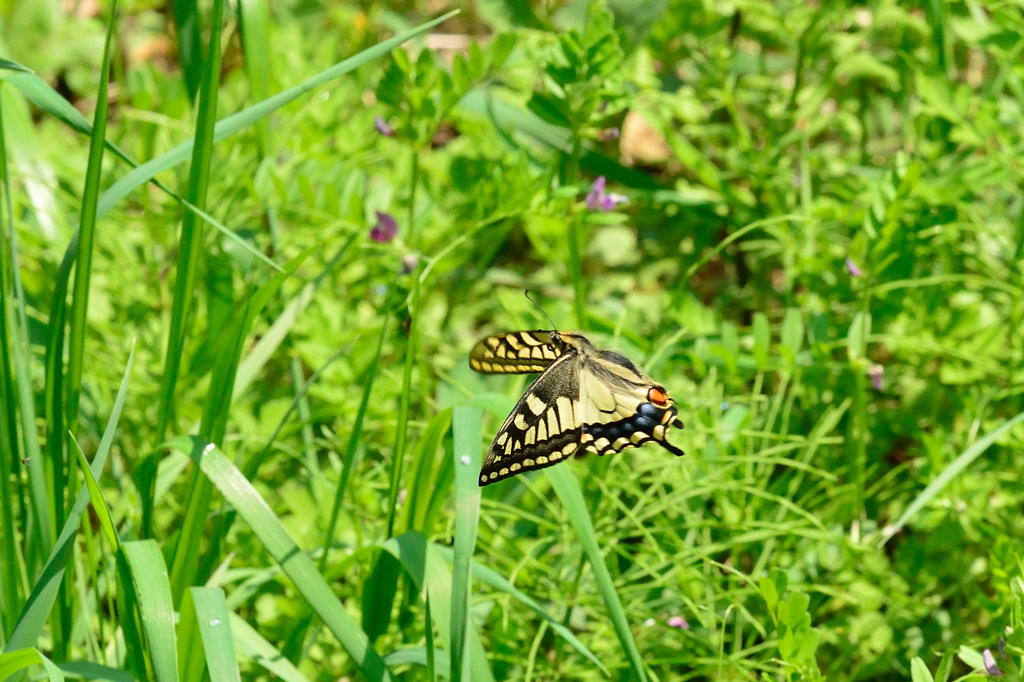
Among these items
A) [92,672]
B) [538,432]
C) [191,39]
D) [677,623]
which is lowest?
[677,623]

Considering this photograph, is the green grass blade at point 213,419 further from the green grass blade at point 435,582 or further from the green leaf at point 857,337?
the green leaf at point 857,337

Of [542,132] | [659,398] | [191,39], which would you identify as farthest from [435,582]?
[542,132]

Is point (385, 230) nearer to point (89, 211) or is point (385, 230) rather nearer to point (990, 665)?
point (89, 211)

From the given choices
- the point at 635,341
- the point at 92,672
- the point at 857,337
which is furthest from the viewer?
the point at 635,341

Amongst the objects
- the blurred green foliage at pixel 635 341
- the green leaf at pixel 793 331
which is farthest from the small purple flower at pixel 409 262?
the green leaf at pixel 793 331

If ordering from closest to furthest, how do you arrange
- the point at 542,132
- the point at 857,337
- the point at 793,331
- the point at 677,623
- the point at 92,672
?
the point at 92,672, the point at 677,623, the point at 857,337, the point at 793,331, the point at 542,132

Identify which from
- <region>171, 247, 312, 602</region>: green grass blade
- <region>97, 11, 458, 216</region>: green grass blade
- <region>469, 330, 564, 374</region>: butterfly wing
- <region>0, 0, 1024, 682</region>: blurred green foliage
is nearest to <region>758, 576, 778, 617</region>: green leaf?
<region>0, 0, 1024, 682</region>: blurred green foliage
